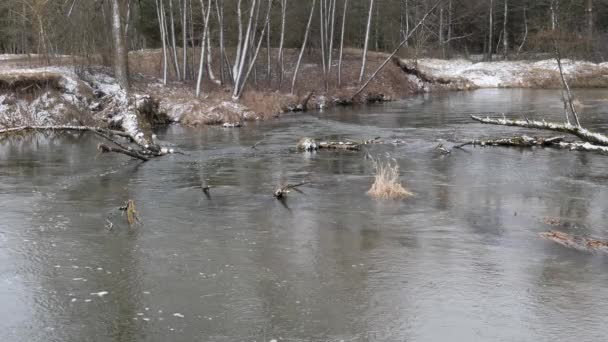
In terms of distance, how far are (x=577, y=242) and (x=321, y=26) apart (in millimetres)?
31142

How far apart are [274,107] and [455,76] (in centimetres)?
2741

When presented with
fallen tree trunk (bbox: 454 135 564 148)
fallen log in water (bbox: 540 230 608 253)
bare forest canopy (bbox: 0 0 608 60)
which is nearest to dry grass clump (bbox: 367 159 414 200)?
fallen log in water (bbox: 540 230 608 253)

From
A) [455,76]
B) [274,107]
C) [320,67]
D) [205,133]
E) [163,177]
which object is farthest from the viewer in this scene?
[455,76]

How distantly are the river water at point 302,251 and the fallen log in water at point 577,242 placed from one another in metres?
0.22

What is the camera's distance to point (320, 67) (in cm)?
4625

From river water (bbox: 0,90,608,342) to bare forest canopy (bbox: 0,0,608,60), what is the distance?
11.8m

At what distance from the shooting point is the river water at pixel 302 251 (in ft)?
25.5

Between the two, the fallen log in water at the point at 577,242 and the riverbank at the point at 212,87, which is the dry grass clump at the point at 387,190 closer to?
the fallen log in water at the point at 577,242

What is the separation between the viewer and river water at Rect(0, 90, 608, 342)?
25.5 ft

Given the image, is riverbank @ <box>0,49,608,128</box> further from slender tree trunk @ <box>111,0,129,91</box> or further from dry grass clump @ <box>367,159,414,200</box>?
dry grass clump @ <box>367,159,414,200</box>

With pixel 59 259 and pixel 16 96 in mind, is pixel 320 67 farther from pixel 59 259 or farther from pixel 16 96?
pixel 59 259

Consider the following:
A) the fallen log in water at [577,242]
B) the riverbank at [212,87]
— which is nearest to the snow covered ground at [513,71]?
the riverbank at [212,87]

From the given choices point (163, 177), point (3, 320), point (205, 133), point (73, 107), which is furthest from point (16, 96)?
point (3, 320)

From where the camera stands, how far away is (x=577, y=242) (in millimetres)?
10805
